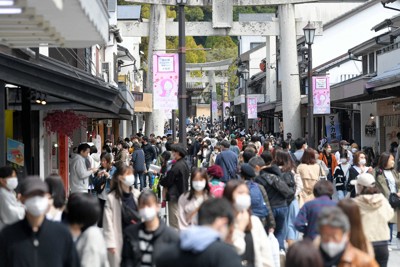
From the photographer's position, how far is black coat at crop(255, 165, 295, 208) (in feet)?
40.3

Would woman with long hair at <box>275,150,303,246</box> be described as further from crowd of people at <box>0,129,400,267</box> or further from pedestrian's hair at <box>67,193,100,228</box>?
pedestrian's hair at <box>67,193,100,228</box>

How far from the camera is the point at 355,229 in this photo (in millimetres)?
7277

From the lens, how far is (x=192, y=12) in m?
113

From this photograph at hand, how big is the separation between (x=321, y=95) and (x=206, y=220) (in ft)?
85.8

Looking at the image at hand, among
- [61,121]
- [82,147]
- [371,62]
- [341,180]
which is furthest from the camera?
[371,62]

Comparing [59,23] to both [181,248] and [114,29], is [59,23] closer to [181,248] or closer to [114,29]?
[181,248]

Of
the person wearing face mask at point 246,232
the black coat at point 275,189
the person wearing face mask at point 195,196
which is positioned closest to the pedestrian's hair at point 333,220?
the person wearing face mask at point 246,232

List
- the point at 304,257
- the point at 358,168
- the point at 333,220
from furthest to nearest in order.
Answer: 1. the point at 358,168
2. the point at 333,220
3. the point at 304,257

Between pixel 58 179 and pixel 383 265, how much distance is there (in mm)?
3526

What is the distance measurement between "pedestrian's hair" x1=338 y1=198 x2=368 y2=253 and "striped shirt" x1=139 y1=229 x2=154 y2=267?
179 cm

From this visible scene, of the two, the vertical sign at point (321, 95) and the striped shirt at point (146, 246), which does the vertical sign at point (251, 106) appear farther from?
the striped shirt at point (146, 246)

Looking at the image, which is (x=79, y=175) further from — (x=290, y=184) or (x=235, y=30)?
(x=235, y=30)

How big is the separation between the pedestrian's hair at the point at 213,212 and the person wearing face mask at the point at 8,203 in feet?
14.0

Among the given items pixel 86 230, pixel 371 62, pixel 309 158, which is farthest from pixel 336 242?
pixel 371 62
